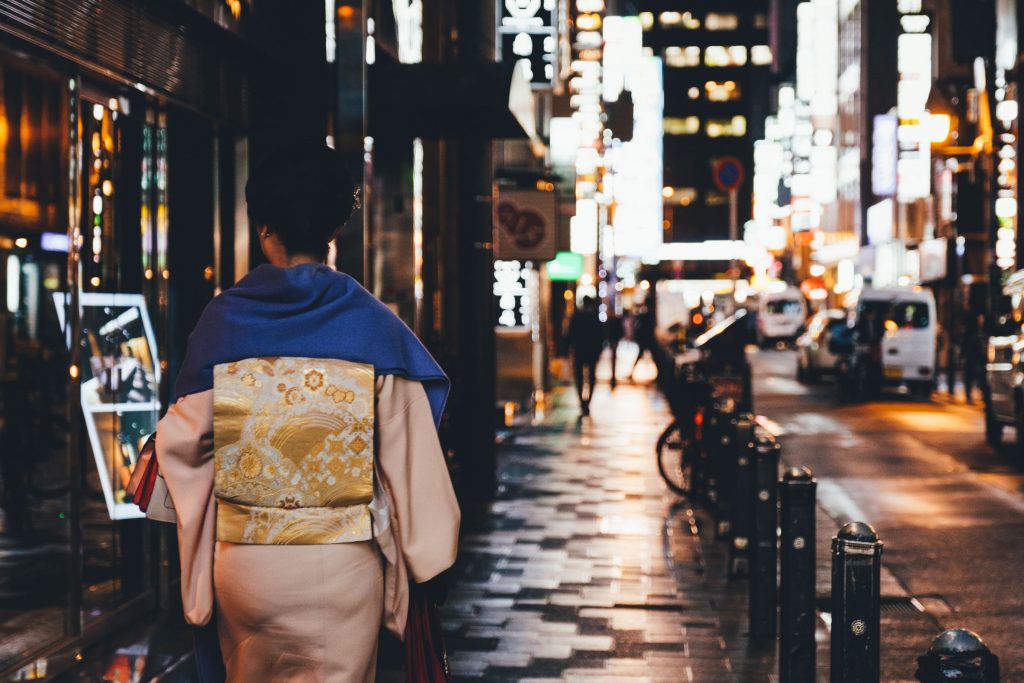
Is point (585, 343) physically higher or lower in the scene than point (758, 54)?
lower

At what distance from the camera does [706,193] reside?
533 feet

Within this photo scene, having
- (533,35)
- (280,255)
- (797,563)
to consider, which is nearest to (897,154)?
(533,35)

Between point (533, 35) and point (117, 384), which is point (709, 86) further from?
point (117, 384)

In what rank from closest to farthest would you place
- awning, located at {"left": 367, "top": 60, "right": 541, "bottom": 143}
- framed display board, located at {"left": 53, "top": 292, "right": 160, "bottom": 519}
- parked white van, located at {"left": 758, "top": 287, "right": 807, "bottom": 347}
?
1. framed display board, located at {"left": 53, "top": 292, "right": 160, "bottom": 519}
2. awning, located at {"left": 367, "top": 60, "right": 541, "bottom": 143}
3. parked white van, located at {"left": 758, "top": 287, "right": 807, "bottom": 347}

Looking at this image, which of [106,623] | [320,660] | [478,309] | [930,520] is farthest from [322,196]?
[930,520]

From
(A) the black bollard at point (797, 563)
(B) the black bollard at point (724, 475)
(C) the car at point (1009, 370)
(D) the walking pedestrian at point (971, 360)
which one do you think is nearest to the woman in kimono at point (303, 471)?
(A) the black bollard at point (797, 563)

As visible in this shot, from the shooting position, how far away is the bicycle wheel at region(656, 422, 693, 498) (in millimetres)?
12688

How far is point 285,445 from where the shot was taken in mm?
3238

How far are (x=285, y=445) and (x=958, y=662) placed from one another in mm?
1905

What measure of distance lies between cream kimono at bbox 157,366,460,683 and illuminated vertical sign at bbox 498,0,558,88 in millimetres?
17027

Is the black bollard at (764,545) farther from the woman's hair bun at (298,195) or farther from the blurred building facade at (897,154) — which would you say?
the blurred building facade at (897,154)

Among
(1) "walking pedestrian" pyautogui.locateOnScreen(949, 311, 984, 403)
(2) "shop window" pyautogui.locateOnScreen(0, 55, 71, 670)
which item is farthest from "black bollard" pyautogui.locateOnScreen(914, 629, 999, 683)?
(1) "walking pedestrian" pyautogui.locateOnScreen(949, 311, 984, 403)

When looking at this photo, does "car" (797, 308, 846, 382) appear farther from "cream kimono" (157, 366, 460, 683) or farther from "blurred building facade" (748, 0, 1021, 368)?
"cream kimono" (157, 366, 460, 683)

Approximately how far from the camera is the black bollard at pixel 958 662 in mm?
3694
